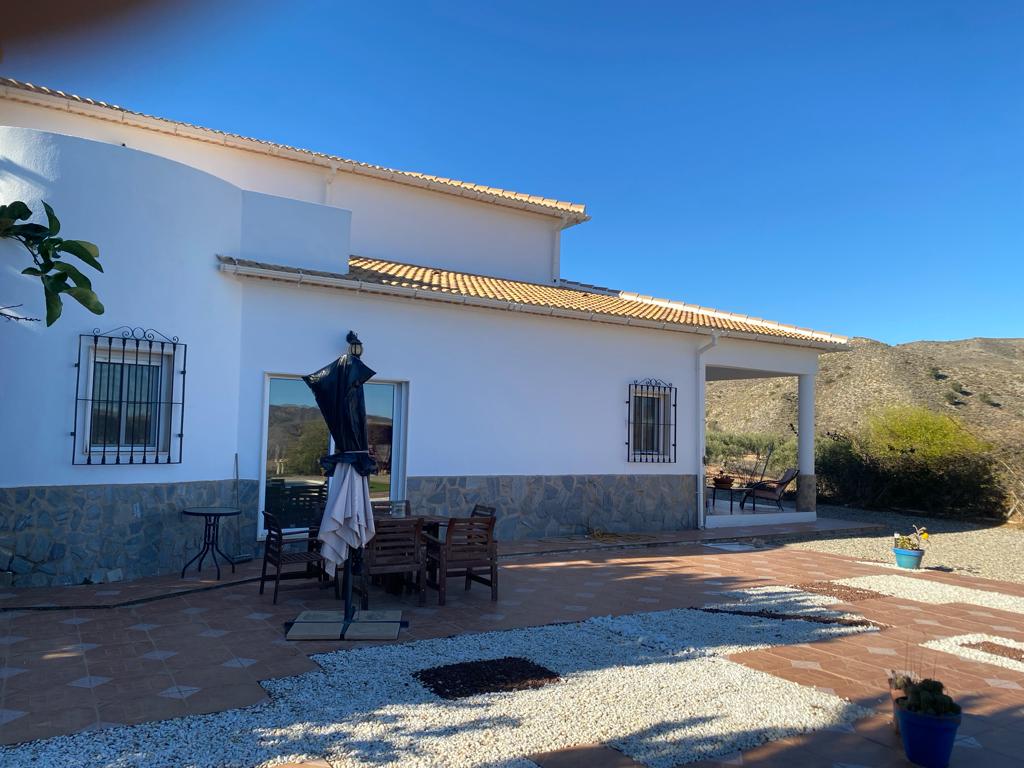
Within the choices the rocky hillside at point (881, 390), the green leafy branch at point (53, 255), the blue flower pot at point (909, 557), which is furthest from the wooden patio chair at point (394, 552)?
the rocky hillside at point (881, 390)

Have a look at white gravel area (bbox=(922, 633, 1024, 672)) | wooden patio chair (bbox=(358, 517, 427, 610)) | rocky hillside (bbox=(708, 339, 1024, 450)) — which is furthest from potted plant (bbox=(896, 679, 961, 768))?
rocky hillside (bbox=(708, 339, 1024, 450))

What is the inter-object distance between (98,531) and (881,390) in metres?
36.4

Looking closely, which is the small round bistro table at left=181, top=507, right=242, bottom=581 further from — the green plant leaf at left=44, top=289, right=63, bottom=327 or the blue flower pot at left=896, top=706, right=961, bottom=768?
the blue flower pot at left=896, top=706, right=961, bottom=768

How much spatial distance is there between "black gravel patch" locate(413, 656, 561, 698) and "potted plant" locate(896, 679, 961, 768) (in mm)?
2100

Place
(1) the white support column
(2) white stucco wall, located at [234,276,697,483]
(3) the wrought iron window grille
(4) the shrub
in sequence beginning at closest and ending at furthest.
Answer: (3) the wrought iron window grille < (2) white stucco wall, located at [234,276,697,483] < (1) the white support column < (4) the shrub

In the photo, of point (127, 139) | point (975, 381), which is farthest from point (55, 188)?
point (975, 381)

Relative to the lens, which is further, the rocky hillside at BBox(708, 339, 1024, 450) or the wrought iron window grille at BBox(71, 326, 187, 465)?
the rocky hillside at BBox(708, 339, 1024, 450)

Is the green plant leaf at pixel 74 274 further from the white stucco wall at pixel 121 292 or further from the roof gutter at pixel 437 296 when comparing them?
the roof gutter at pixel 437 296

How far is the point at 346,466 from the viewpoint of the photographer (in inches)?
227

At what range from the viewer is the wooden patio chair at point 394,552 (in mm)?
6441

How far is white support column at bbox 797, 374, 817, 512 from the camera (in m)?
14.4

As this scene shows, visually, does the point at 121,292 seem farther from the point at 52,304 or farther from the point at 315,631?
the point at 52,304


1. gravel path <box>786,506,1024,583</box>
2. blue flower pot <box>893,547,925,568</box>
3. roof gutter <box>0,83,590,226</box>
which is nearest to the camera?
blue flower pot <box>893,547,925,568</box>

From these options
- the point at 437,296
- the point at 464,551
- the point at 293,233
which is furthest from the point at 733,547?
the point at 293,233
